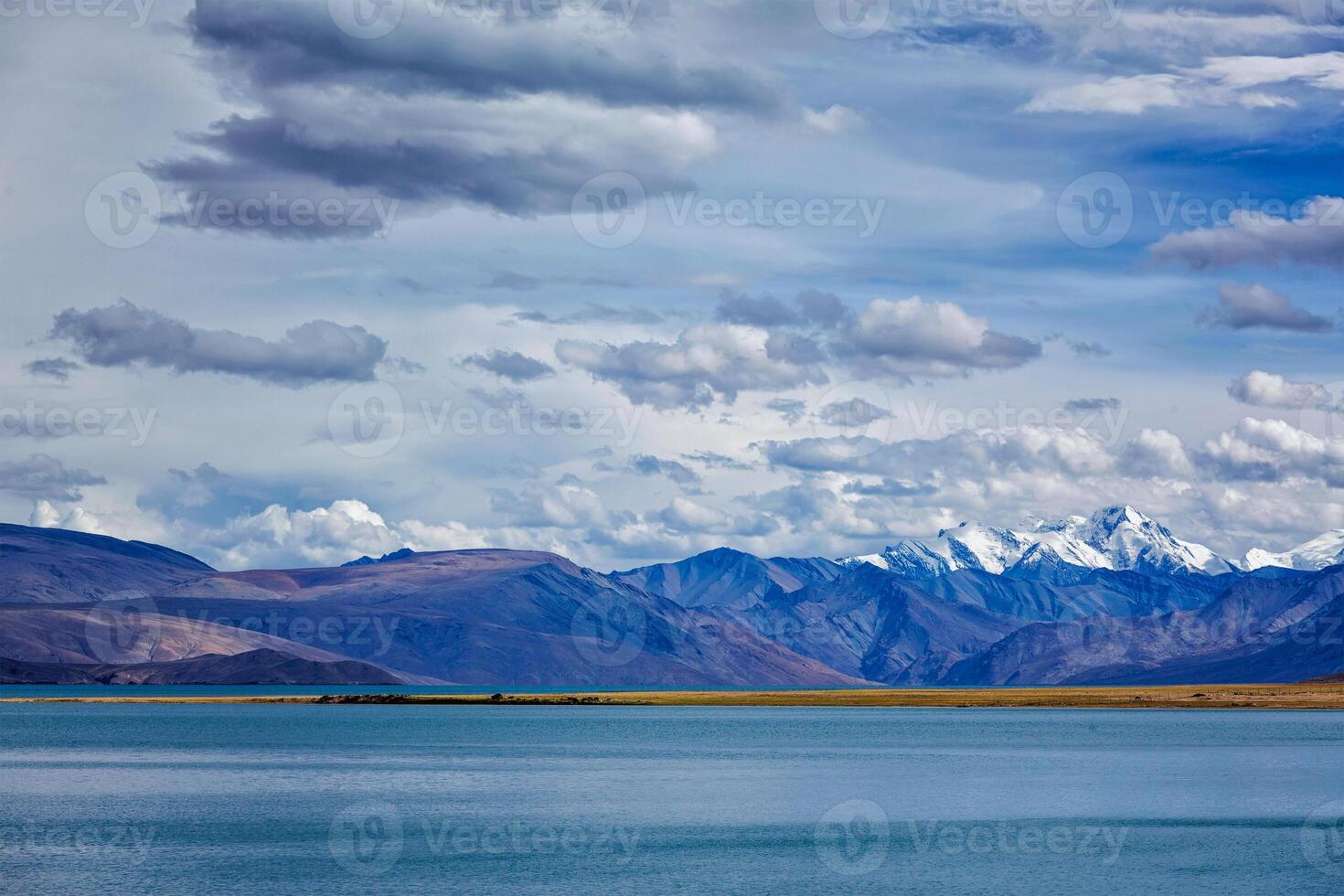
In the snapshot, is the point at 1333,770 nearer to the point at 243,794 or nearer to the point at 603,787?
the point at 603,787

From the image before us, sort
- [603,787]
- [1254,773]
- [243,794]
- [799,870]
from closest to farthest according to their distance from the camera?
1. [799,870]
2. [243,794]
3. [603,787]
4. [1254,773]

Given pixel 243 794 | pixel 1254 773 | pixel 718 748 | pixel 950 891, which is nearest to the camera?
pixel 950 891

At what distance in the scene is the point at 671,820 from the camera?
88.9 metres

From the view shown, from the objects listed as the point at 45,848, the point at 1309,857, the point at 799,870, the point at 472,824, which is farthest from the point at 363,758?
the point at 1309,857

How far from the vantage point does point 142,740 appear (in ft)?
579

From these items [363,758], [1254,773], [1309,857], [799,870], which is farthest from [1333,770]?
[363,758]

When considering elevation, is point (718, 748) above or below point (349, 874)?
below

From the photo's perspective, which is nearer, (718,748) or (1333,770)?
(1333,770)

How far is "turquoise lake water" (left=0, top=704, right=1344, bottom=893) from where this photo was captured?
67.4m

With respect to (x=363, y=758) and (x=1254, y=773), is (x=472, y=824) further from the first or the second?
(x=1254, y=773)

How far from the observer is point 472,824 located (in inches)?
3413

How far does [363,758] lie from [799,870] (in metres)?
80.8

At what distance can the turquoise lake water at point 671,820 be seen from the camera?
67438 millimetres

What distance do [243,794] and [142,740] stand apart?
80.3 metres
